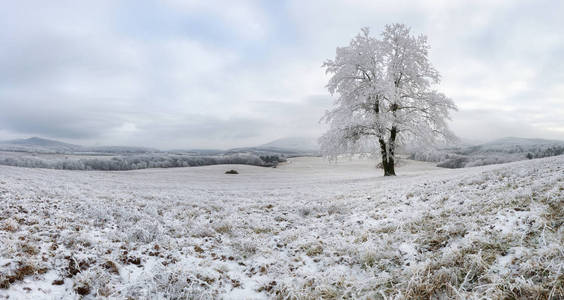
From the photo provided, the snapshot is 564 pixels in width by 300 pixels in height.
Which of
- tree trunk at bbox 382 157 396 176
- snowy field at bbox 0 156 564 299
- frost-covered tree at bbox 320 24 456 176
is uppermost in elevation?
frost-covered tree at bbox 320 24 456 176

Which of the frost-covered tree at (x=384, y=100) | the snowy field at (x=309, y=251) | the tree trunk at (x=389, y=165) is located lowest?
the snowy field at (x=309, y=251)

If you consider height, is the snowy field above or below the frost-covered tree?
below

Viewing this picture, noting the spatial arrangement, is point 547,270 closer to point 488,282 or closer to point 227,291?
point 488,282

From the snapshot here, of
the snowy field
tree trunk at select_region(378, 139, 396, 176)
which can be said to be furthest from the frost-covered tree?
the snowy field

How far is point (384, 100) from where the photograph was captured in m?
20.7

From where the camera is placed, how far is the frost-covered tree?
1981cm

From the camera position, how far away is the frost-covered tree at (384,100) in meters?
19.8

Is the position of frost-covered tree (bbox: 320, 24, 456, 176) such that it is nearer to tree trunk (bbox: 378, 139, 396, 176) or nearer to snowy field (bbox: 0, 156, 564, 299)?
tree trunk (bbox: 378, 139, 396, 176)

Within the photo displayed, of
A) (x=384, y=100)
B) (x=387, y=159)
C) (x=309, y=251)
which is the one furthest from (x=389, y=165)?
(x=309, y=251)

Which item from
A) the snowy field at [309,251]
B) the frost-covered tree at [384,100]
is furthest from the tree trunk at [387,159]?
the snowy field at [309,251]

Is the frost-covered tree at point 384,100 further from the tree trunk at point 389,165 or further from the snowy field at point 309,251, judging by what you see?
the snowy field at point 309,251

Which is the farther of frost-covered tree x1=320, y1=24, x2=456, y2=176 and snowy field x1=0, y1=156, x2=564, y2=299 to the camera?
frost-covered tree x1=320, y1=24, x2=456, y2=176

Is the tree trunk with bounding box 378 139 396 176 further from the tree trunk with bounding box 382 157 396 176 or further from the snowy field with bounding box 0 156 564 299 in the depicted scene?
the snowy field with bounding box 0 156 564 299

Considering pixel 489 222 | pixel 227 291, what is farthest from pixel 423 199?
pixel 227 291
